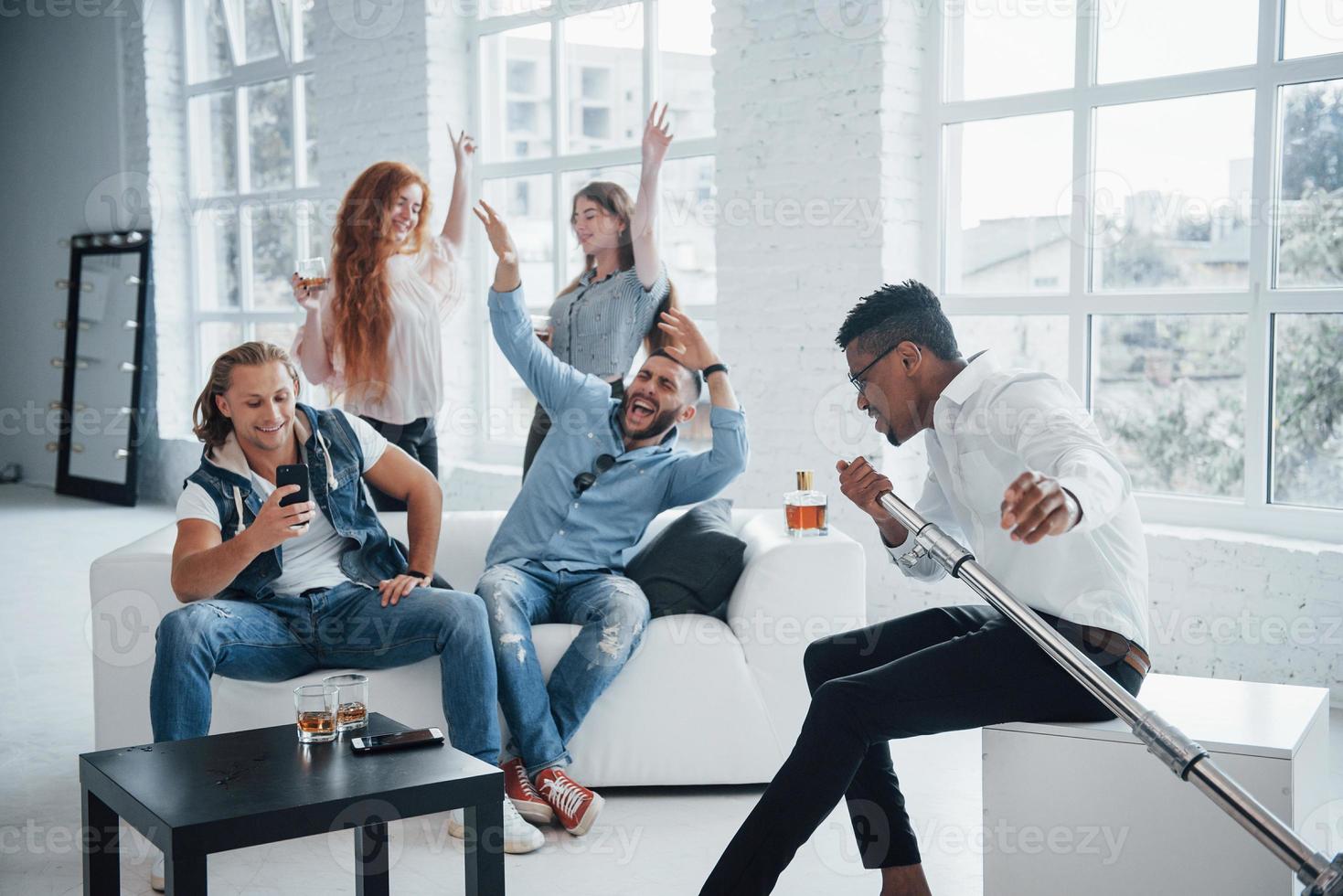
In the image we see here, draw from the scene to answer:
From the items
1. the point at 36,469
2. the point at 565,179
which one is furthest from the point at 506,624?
the point at 36,469

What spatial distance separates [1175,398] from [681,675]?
205cm

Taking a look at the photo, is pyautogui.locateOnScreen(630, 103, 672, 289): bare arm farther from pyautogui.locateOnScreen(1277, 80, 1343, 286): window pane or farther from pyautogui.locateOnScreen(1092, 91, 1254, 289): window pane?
→ pyautogui.locateOnScreen(1277, 80, 1343, 286): window pane

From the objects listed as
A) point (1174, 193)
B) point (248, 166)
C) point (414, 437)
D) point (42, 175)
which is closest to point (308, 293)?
point (414, 437)

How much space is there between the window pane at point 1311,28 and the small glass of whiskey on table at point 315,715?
3.26 m

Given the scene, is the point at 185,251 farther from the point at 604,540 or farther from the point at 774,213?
the point at 604,540

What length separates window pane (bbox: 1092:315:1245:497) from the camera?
393 cm

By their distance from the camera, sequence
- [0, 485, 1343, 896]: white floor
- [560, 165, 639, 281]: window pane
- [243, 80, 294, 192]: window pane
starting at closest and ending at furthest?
[0, 485, 1343, 896]: white floor
[560, 165, 639, 281]: window pane
[243, 80, 294, 192]: window pane

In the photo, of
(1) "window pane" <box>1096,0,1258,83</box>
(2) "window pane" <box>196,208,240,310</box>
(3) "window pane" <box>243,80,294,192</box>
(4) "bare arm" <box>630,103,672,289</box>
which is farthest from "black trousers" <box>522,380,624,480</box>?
(2) "window pane" <box>196,208,240,310</box>

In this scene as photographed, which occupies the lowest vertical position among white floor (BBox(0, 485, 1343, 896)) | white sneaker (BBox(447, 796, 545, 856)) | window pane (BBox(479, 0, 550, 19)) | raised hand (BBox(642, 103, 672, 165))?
white floor (BBox(0, 485, 1343, 896))

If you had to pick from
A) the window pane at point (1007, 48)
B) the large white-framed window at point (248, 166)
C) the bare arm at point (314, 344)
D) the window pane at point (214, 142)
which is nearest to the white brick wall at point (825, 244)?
the window pane at point (1007, 48)

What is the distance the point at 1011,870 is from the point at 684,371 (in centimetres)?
163

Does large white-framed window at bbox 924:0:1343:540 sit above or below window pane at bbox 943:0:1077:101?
below

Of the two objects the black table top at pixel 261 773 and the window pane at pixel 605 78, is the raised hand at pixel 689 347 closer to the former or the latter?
the black table top at pixel 261 773

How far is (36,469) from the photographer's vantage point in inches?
344
